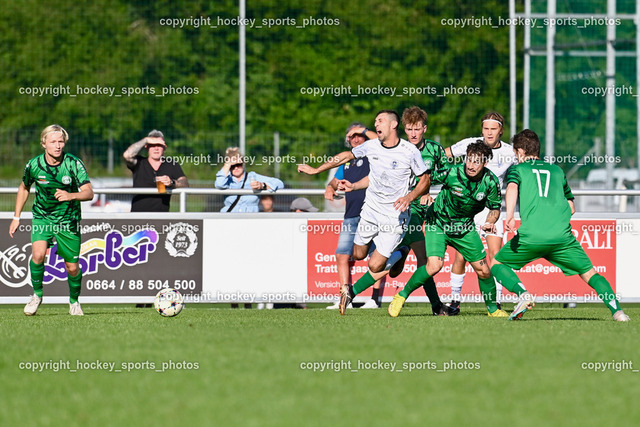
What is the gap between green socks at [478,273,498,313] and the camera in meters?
10.7

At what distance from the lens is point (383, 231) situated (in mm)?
10406

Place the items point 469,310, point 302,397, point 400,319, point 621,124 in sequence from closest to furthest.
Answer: point 302,397, point 400,319, point 469,310, point 621,124

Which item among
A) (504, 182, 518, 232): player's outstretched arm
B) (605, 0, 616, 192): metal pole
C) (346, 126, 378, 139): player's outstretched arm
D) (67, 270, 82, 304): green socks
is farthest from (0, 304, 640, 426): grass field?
(605, 0, 616, 192): metal pole

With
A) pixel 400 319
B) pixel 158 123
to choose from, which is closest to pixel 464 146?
pixel 400 319

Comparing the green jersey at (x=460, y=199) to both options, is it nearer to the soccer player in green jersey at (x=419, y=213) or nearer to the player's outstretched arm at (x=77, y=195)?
the soccer player in green jersey at (x=419, y=213)

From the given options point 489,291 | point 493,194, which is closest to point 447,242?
point 493,194

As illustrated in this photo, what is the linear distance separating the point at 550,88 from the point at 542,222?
12600 mm

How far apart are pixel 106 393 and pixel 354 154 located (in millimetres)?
5261

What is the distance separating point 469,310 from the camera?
1217cm

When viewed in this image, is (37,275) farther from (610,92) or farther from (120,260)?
(610,92)

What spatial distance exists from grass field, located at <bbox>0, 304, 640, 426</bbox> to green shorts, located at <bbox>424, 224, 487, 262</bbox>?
0.87 meters

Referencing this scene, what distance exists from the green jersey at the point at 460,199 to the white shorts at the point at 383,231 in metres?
0.29

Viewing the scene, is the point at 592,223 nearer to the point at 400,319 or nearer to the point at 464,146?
the point at 464,146

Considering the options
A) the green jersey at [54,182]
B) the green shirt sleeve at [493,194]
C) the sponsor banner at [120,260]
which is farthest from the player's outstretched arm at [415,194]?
the sponsor banner at [120,260]
